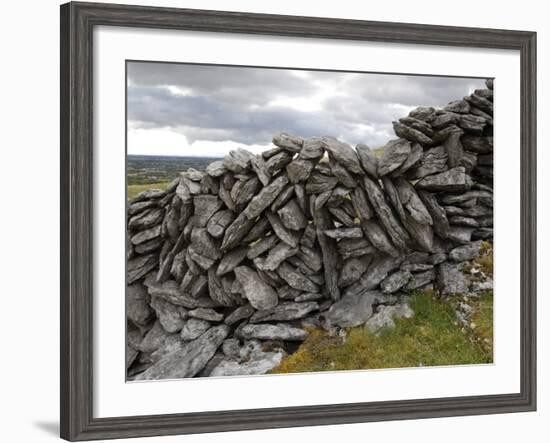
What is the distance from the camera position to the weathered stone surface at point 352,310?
24.2ft

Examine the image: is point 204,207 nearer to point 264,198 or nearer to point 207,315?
point 264,198

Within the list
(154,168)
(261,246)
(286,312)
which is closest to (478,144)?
(261,246)

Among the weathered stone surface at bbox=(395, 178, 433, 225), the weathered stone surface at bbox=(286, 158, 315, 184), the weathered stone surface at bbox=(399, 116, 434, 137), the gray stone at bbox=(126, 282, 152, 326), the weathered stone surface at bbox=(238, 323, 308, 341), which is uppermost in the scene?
the weathered stone surface at bbox=(399, 116, 434, 137)

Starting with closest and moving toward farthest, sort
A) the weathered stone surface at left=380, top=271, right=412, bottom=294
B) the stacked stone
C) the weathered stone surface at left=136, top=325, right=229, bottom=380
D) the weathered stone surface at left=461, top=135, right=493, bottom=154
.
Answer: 1. the weathered stone surface at left=136, top=325, right=229, bottom=380
2. the stacked stone
3. the weathered stone surface at left=380, top=271, right=412, bottom=294
4. the weathered stone surface at left=461, top=135, right=493, bottom=154

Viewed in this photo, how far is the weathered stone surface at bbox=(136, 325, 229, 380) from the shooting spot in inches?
274

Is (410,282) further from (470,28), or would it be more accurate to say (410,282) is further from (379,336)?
(470,28)

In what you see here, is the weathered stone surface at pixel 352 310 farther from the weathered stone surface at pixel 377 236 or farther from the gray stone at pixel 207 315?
the gray stone at pixel 207 315

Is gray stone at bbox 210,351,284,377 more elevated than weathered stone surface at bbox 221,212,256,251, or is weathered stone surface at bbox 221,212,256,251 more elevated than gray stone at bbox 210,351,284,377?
weathered stone surface at bbox 221,212,256,251

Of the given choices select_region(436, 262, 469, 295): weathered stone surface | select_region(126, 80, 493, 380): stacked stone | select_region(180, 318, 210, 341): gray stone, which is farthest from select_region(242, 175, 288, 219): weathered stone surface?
select_region(436, 262, 469, 295): weathered stone surface

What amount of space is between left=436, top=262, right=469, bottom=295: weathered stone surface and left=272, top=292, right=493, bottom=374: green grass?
0.33 ft

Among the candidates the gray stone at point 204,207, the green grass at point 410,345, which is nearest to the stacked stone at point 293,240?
the gray stone at point 204,207

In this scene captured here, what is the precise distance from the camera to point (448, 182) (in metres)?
7.69

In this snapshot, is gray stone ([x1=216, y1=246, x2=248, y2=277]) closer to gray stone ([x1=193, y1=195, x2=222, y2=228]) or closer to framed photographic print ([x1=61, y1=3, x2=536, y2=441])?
framed photographic print ([x1=61, y1=3, x2=536, y2=441])

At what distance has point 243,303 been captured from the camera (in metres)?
7.27
